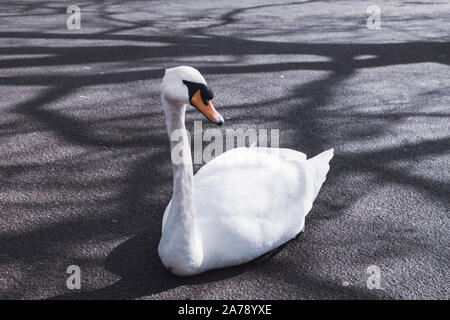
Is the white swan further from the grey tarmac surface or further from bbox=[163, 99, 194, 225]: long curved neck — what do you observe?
the grey tarmac surface

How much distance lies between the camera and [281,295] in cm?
300

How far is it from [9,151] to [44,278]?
191cm

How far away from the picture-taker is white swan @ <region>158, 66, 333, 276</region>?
278 centimetres

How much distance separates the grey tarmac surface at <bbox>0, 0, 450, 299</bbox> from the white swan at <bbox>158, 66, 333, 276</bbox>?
16 centimetres

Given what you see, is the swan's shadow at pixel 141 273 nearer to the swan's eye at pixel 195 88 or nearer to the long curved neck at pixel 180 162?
the long curved neck at pixel 180 162

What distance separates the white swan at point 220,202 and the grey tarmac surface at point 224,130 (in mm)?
163

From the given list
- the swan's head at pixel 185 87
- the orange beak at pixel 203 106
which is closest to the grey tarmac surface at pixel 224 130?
the orange beak at pixel 203 106

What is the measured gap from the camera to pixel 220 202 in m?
3.12

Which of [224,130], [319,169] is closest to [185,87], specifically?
[319,169]

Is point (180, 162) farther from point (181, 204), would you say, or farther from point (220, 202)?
point (220, 202)

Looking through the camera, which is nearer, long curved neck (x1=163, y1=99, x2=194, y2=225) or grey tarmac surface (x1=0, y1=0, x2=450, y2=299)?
long curved neck (x1=163, y1=99, x2=194, y2=225)

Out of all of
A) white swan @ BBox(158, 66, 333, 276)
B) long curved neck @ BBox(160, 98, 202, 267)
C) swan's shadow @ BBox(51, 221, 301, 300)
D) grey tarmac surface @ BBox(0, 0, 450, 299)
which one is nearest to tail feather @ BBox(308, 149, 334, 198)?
white swan @ BBox(158, 66, 333, 276)
